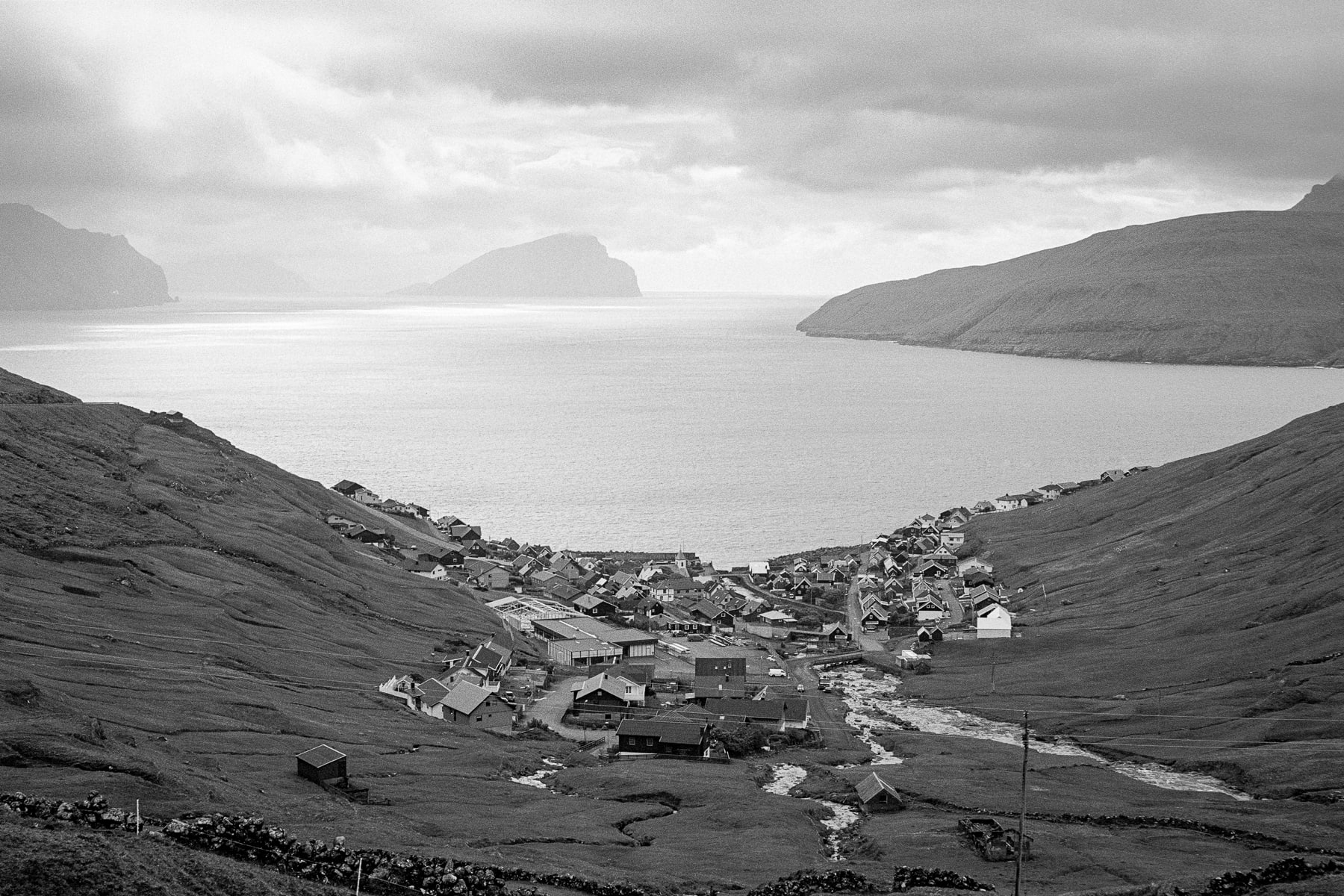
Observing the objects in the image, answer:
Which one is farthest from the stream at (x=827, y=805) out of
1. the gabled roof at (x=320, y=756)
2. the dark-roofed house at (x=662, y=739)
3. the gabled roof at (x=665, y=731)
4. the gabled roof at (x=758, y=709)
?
the gabled roof at (x=320, y=756)

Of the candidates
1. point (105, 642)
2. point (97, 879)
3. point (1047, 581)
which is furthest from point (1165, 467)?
point (97, 879)

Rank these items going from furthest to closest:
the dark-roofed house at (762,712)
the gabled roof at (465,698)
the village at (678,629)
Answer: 1. the dark-roofed house at (762,712)
2. the village at (678,629)
3. the gabled roof at (465,698)

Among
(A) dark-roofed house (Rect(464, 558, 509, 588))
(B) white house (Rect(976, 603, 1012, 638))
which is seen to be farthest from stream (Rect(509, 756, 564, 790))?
(A) dark-roofed house (Rect(464, 558, 509, 588))

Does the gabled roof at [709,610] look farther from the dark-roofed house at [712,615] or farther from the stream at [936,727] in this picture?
the stream at [936,727]

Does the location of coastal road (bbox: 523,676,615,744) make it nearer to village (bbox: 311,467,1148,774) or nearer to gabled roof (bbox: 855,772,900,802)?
village (bbox: 311,467,1148,774)

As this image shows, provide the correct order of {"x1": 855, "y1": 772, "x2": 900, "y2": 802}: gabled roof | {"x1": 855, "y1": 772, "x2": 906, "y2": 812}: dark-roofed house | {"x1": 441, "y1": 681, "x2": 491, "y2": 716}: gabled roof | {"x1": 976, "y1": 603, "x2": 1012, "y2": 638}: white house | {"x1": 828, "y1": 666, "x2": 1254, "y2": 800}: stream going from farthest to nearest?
{"x1": 976, "y1": 603, "x2": 1012, "y2": 638}: white house < {"x1": 441, "y1": 681, "x2": 491, "y2": 716}: gabled roof < {"x1": 828, "y1": 666, "x2": 1254, "y2": 800}: stream < {"x1": 855, "y1": 772, "x2": 900, "y2": 802}: gabled roof < {"x1": 855, "y1": 772, "x2": 906, "y2": 812}: dark-roofed house

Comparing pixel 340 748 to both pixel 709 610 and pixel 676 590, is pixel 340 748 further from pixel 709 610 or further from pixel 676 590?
pixel 676 590
